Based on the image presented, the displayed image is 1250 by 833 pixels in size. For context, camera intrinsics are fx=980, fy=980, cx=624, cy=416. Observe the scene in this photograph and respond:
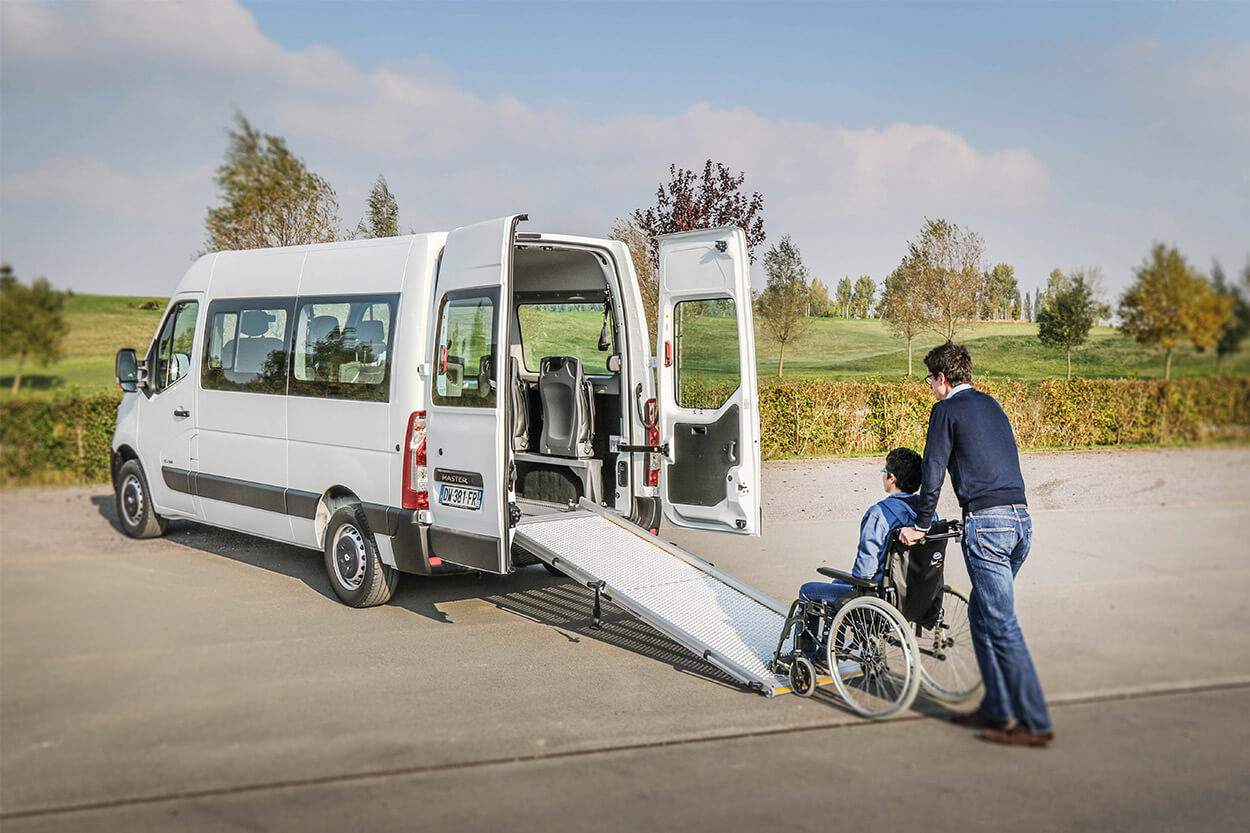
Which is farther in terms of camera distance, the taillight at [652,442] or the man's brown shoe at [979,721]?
the taillight at [652,442]

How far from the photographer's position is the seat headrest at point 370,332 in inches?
274

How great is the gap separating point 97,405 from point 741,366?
7570 millimetres

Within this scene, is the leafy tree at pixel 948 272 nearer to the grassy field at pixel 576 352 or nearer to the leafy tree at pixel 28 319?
the grassy field at pixel 576 352

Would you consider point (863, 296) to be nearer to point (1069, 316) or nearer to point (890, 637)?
point (1069, 316)

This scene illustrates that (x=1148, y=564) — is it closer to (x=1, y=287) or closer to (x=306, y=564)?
(x=306, y=564)

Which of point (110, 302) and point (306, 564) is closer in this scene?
point (110, 302)

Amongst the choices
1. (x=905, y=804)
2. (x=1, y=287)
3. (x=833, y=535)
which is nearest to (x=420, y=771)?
(x=905, y=804)

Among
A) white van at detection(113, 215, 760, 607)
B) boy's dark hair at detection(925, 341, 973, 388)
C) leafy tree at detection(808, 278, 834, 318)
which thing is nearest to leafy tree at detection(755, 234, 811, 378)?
leafy tree at detection(808, 278, 834, 318)

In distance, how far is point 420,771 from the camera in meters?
4.35

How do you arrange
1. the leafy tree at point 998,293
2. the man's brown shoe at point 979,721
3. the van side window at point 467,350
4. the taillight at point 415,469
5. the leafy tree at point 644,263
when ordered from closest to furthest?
1. the man's brown shoe at point 979,721
2. the van side window at point 467,350
3. the taillight at point 415,469
4. the leafy tree at point 644,263
5. the leafy tree at point 998,293

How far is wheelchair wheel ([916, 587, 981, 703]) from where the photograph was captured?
5.03 m

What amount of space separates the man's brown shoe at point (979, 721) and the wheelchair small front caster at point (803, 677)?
0.72 m

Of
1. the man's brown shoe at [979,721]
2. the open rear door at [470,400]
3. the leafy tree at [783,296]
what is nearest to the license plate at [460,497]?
the open rear door at [470,400]

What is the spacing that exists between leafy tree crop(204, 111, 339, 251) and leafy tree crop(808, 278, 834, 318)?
14371mm
